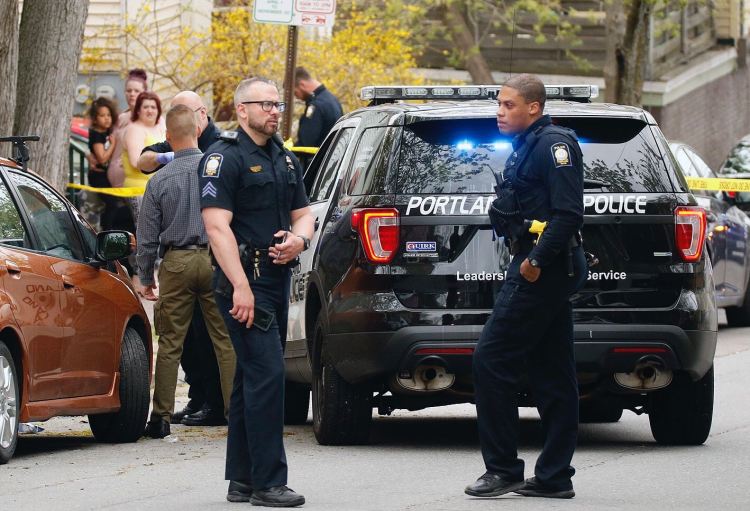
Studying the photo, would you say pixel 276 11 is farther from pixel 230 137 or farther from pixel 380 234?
pixel 230 137

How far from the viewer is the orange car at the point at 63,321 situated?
26.8ft

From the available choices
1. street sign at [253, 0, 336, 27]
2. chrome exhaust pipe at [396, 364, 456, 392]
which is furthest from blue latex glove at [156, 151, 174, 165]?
street sign at [253, 0, 336, 27]

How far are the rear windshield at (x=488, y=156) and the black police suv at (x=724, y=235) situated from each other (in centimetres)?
678

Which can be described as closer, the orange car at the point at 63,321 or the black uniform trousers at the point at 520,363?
the black uniform trousers at the point at 520,363

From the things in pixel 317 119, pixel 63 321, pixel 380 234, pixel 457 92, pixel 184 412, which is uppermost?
pixel 457 92

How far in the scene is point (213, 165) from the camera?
694 cm

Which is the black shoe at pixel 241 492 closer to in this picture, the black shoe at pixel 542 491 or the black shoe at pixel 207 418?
the black shoe at pixel 542 491

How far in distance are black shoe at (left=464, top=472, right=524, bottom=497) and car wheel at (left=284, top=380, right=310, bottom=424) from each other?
128 inches

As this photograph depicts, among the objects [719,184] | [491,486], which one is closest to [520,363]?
[491,486]

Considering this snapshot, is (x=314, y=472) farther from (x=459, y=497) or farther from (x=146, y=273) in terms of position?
(x=146, y=273)

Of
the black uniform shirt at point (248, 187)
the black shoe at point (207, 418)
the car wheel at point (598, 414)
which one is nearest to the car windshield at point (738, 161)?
the car wheel at point (598, 414)

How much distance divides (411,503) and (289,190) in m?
1.37

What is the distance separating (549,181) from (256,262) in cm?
124

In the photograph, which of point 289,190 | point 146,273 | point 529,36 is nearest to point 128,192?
point 146,273
